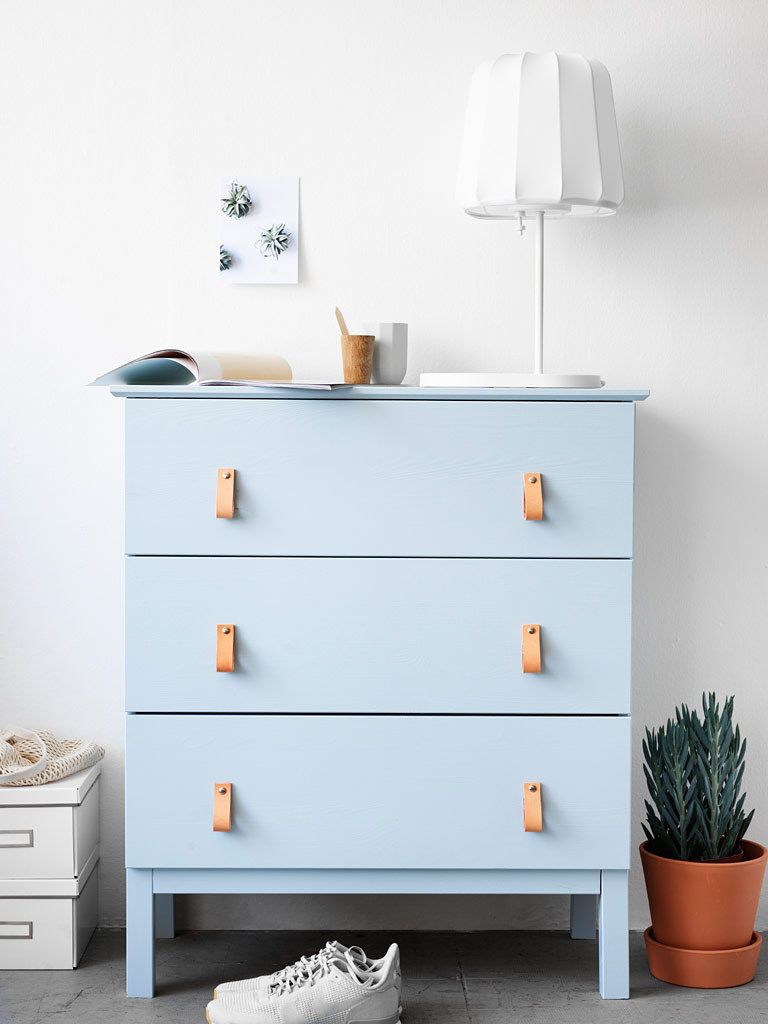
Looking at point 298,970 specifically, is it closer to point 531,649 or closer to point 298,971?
point 298,971

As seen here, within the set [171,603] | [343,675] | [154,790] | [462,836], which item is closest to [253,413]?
[171,603]

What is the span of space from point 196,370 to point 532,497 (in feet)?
1.93

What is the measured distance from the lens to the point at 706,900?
177 centimetres

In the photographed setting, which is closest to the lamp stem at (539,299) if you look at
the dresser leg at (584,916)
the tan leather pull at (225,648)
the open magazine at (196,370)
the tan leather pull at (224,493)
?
the open magazine at (196,370)

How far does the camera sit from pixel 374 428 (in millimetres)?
1685

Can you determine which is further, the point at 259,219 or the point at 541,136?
the point at 259,219

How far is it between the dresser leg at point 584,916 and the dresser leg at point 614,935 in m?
0.23

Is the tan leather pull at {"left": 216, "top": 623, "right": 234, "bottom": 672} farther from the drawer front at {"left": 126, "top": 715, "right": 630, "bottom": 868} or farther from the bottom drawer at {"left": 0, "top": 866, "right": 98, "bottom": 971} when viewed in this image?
the bottom drawer at {"left": 0, "top": 866, "right": 98, "bottom": 971}

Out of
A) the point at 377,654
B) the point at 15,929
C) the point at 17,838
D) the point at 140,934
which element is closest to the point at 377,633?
the point at 377,654

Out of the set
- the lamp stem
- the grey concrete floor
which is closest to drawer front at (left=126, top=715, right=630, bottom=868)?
the grey concrete floor

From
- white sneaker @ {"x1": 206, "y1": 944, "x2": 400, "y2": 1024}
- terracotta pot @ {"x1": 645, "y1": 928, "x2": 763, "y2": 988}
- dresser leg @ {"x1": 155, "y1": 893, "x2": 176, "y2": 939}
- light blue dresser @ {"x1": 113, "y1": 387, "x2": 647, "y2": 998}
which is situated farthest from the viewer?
dresser leg @ {"x1": 155, "y1": 893, "x2": 176, "y2": 939}

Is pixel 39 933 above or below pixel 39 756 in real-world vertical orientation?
below

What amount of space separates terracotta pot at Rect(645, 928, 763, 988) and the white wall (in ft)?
0.87

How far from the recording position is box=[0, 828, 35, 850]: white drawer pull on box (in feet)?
6.02
